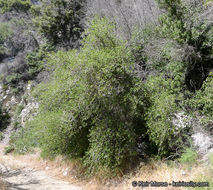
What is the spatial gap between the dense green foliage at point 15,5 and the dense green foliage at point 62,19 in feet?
34.3

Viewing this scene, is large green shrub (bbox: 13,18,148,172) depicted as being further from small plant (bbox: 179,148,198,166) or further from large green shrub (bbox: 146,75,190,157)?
small plant (bbox: 179,148,198,166)

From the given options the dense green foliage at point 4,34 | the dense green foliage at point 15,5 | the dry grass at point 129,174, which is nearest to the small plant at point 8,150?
the dry grass at point 129,174

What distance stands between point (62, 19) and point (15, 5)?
12979 millimetres

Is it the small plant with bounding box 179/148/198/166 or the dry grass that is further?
the small plant with bounding box 179/148/198/166

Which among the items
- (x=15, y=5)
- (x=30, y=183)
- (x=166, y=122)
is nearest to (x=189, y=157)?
(x=166, y=122)

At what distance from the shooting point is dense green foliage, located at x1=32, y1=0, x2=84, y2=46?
Answer: 40.8 feet

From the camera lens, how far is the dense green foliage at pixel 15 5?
21312mm

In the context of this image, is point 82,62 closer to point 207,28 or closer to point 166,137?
point 166,137

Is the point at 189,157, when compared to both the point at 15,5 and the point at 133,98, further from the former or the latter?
the point at 15,5

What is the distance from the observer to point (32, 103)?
45.3 feet

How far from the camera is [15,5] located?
21.8 meters

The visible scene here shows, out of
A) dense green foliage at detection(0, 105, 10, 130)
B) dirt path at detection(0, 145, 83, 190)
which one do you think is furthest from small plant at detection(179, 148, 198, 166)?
dense green foliage at detection(0, 105, 10, 130)

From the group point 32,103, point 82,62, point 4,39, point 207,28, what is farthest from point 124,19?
point 4,39

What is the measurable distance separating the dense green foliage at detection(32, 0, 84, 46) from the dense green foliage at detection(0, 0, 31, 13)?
10446 mm
